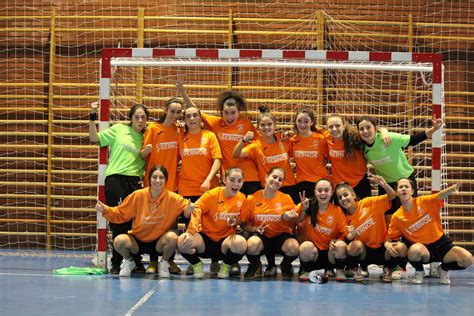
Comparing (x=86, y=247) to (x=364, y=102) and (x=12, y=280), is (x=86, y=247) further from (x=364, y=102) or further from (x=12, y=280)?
(x=364, y=102)

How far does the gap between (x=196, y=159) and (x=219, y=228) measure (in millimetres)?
783

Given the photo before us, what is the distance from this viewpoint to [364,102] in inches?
375

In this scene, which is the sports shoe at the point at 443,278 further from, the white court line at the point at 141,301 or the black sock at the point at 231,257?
the white court line at the point at 141,301

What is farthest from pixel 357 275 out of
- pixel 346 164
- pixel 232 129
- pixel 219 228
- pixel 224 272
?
pixel 232 129

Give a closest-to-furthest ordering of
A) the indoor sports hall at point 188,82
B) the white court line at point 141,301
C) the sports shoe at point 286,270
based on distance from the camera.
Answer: the white court line at point 141,301, the sports shoe at point 286,270, the indoor sports hall at point 188,82

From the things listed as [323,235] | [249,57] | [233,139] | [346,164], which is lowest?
[323,235]

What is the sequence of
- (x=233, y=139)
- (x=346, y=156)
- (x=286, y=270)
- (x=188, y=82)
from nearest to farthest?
1. (x=286, y=270)
2. (x=346, y=156)
3. (x=233, y=139)
4. (x=188, y=82)

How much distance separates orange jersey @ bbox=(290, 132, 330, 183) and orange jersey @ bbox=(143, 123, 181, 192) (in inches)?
49.8

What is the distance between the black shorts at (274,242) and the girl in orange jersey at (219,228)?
0.23m

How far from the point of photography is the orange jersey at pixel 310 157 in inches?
275

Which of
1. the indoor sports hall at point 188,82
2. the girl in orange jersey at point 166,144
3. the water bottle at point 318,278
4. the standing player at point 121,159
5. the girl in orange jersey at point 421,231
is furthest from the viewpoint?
the indoor sports hall at point 188,82

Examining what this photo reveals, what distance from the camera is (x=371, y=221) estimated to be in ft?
21.9

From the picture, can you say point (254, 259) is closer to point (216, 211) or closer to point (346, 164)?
point (216, 211)

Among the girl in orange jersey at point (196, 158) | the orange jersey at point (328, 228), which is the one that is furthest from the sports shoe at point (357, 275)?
the girl in orange jersey at point (196, 158)
